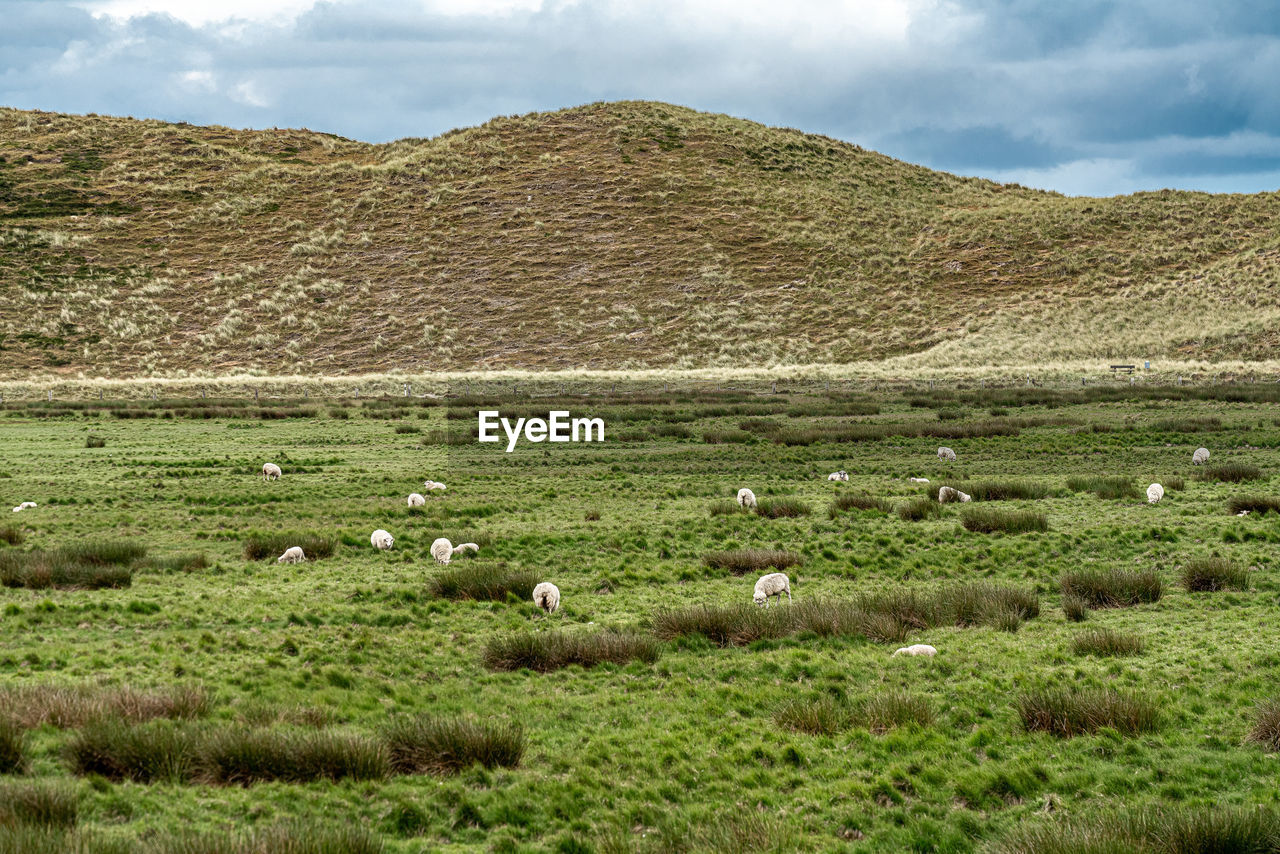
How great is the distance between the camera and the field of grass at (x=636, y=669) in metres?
7.36

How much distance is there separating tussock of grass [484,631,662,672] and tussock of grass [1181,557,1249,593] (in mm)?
7773

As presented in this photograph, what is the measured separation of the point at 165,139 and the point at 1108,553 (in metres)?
120

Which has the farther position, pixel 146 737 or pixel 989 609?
pixel 989 609

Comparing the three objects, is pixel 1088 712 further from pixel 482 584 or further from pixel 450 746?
pixel 482 584

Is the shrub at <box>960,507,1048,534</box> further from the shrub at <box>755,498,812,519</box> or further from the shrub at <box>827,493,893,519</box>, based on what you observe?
the shrub at <box>755,498,812,519</box>

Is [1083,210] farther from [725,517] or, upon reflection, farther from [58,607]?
[58,607]

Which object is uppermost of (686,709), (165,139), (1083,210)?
(165,139)

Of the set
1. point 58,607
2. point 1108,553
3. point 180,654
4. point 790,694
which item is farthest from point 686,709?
point 1108,553

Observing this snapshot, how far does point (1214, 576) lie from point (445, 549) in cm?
1143

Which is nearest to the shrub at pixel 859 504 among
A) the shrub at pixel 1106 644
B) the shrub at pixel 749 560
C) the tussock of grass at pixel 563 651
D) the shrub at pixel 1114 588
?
the shrub at pixel 749 560

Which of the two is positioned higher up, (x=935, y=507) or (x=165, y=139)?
(x=165, y=139)

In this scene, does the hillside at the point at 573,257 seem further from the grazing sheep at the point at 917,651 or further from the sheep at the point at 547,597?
the grazing sheep at the point at 917,651

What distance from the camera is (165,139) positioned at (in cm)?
11431

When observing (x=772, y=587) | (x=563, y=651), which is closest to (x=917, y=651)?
(x=772, y=587)
